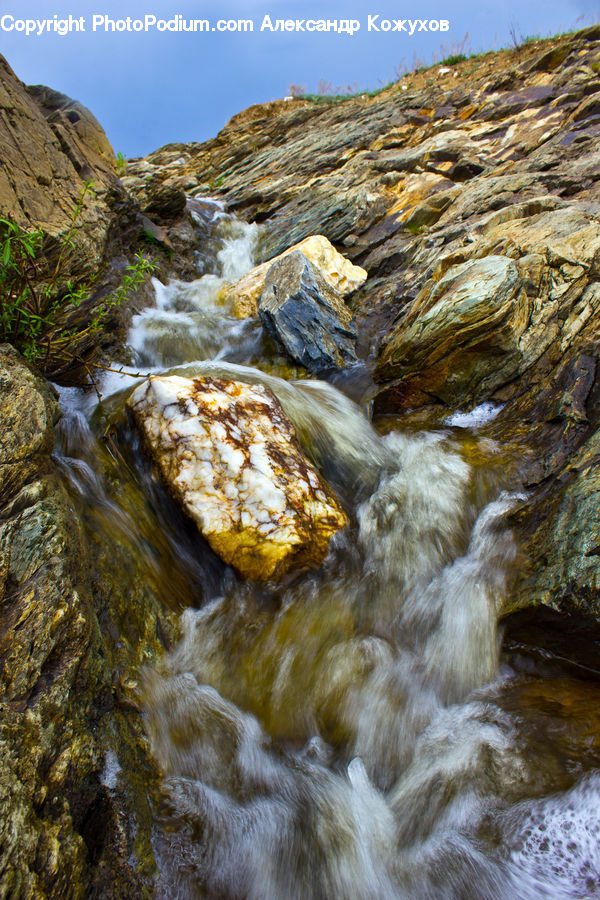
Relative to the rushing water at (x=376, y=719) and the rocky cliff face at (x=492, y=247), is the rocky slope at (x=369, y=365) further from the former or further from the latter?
the rushing water at (x=376, y=719)

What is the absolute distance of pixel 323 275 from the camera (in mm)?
7238

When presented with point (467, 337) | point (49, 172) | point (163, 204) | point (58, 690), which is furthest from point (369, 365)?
point (163, 204)

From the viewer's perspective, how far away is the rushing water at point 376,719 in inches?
82.0

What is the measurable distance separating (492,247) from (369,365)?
7.20ft

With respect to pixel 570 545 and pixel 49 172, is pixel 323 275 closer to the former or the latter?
pixel 49 172

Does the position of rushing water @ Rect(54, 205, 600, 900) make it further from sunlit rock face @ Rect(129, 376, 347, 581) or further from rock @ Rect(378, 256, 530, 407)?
rock @ Rect(378, 256, 530, 407)

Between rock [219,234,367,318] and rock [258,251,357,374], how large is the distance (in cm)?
68

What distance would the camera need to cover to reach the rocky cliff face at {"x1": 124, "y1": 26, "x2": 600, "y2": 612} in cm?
374

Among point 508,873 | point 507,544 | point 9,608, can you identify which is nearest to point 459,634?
point 507,544

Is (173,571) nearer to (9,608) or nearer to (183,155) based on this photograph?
(9,608)

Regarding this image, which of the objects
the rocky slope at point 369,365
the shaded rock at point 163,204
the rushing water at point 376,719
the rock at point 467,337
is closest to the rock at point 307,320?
the rocky slope at point 369,365

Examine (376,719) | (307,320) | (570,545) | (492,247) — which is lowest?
(376,719)

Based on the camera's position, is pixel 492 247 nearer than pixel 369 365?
Yes

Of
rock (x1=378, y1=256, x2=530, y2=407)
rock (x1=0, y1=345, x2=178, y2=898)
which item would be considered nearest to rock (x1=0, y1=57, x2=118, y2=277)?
rock (x1=0, y1=345, x2=178, y2=898)
